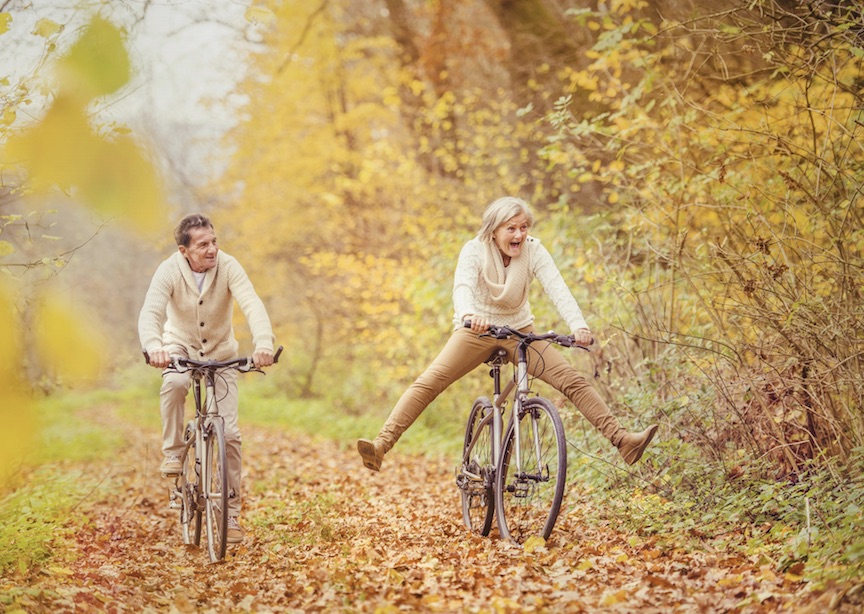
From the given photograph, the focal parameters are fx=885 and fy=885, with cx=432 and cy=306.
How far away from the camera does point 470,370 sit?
215 inches

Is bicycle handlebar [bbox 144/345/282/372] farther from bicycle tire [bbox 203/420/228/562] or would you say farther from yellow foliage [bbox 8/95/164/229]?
yellow foliage [bbox 8/95/164/229]

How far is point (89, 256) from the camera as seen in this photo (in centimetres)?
3100

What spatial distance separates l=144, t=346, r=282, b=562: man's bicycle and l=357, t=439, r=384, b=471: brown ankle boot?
0.74m

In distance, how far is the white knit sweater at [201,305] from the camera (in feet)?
18.9

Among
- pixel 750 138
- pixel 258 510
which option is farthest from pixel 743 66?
pixel 258 510

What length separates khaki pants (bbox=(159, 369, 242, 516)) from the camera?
5.79 m

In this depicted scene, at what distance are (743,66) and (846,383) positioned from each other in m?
6.01

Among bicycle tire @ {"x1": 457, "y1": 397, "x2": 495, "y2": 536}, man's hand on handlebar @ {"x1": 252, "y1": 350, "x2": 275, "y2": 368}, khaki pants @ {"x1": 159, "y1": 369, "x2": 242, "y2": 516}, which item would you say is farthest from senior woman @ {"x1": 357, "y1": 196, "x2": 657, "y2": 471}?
khaki pants @ {"x1": 159, "y1": 369, "x2": 242, "y2": 516}

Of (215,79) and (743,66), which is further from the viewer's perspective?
(215,79)

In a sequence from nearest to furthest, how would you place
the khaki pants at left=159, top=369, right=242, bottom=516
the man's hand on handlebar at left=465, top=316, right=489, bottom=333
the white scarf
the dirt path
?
the dirt path, the man's hand on handlebar at left=465, top=316, right=489, bottom=333, the white scarf, the khaki pants at left=159, top=369, right=242, bottom=516

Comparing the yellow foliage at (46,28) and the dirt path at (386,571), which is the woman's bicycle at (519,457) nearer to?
the dirt path at (386,571)

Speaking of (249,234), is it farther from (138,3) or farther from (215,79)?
(138,3)

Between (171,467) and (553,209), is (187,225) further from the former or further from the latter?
(553,209)

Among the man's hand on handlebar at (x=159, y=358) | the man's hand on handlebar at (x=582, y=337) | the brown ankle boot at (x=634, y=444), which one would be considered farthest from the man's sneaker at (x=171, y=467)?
the brown ankle boot at (x=634, y=444)
